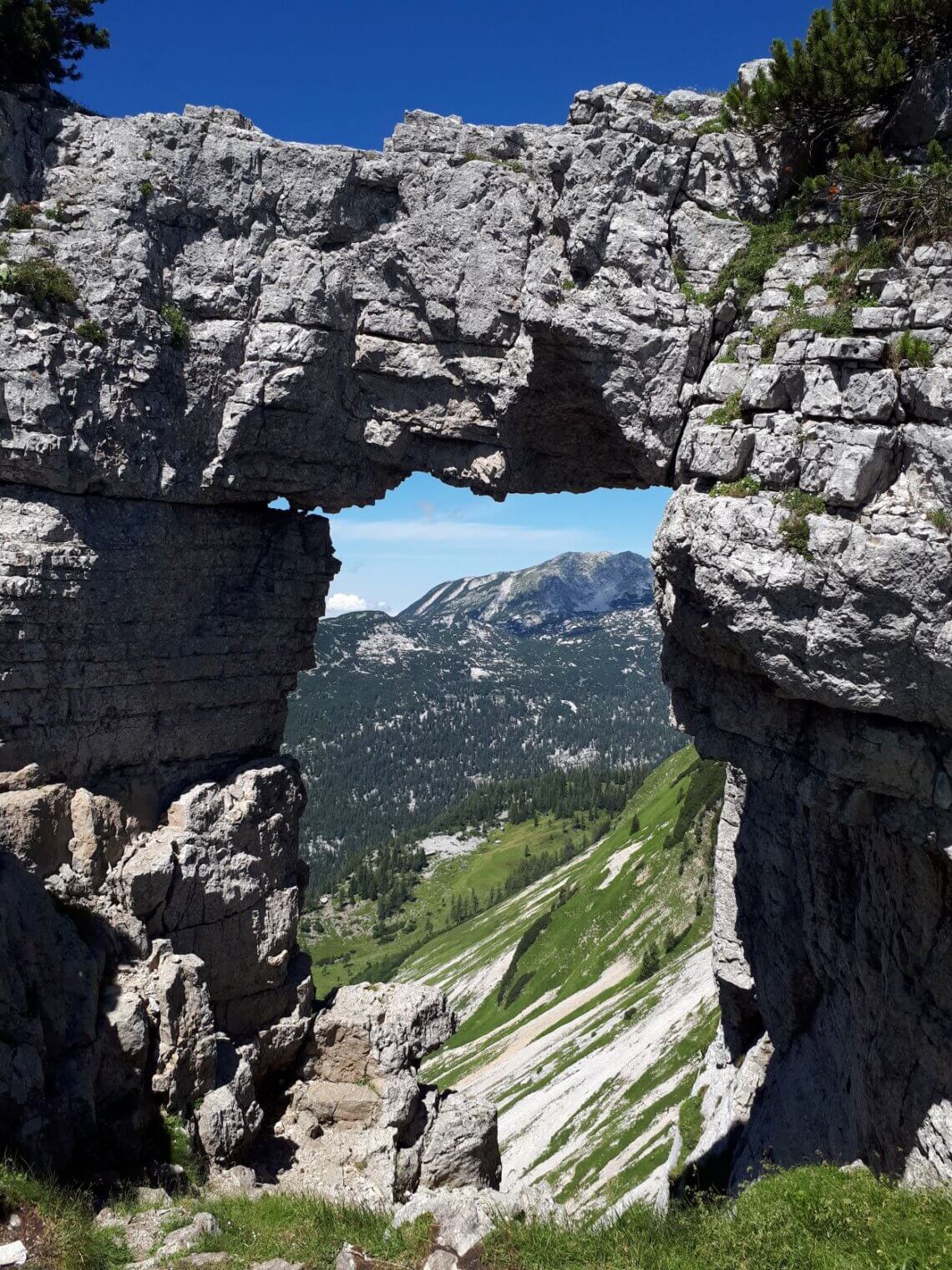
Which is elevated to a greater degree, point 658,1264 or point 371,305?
point 371,305

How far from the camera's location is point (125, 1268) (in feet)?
53.5

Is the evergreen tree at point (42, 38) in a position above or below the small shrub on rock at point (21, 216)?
above

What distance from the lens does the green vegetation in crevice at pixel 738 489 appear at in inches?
797

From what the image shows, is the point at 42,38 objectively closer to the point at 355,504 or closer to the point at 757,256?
the point at 355,504

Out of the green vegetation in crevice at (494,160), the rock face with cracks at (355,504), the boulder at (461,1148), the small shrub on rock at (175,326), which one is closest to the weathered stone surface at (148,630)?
the rock face with cracks at (355,504)

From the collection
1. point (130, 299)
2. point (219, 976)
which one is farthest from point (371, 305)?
point (219, 976)

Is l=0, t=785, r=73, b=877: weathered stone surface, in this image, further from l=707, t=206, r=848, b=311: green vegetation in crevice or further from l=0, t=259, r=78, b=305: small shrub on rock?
l=707, t=206, r=848, b=311: green vegetation in crevice

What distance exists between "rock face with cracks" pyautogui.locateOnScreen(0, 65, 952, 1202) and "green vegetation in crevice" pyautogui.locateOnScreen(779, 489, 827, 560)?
8 centimetres

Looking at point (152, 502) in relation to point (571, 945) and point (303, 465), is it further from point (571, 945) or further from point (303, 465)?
point (571, 945)

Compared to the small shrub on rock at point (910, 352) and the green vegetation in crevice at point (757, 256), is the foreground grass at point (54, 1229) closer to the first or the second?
the small shrub on rock at point (910, 352)

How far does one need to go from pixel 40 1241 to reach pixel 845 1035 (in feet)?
72.2

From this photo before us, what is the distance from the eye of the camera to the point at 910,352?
18.5m

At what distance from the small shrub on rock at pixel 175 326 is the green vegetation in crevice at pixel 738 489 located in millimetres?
16988

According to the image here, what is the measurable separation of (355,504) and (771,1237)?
926 inches
